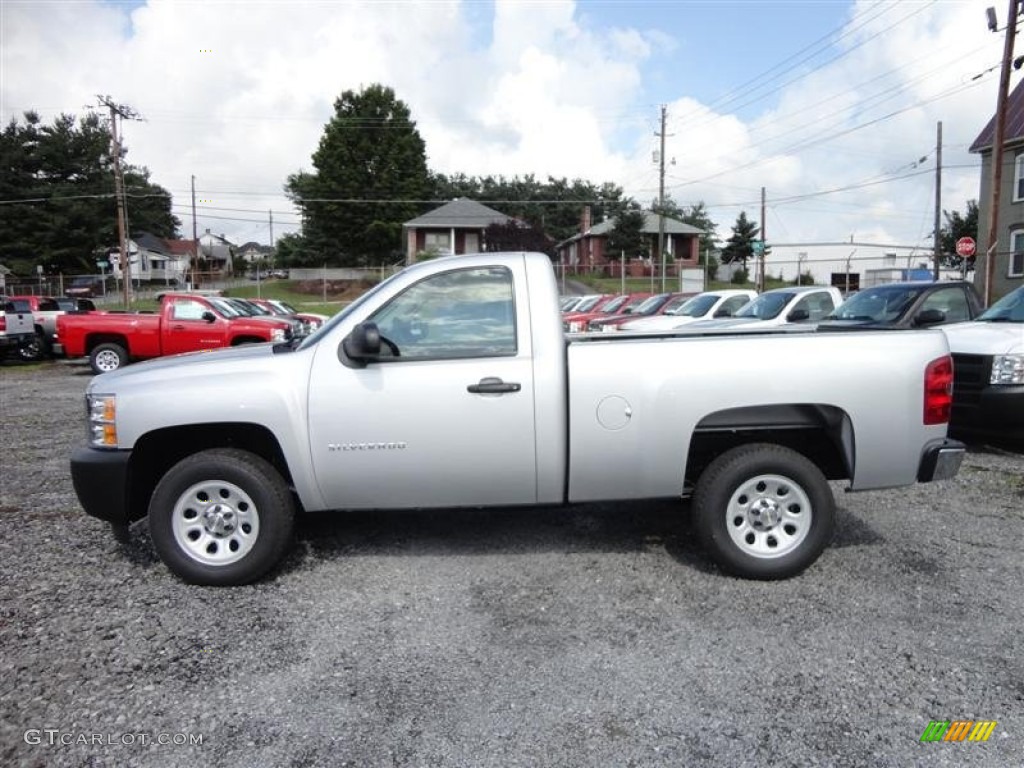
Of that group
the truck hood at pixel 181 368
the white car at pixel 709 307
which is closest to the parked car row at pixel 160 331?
the white car at pixel 709 307

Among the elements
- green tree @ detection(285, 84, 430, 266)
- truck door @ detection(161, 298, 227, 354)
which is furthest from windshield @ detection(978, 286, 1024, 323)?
green tree @ detection(285, 84, 430, 266)

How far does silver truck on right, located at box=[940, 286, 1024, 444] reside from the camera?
677 cm

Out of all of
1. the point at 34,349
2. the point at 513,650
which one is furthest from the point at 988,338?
the point at 34,349

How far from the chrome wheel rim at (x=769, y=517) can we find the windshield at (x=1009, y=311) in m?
5.18

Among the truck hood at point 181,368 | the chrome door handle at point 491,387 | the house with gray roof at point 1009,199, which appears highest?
the house with gray roof at point 1009,199

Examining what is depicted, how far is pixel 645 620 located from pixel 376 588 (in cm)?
154

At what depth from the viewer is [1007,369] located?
680 centimetres

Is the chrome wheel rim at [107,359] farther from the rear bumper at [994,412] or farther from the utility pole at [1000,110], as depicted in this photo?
the utility pole at [1000,110]

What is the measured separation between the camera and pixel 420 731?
293 centimetres

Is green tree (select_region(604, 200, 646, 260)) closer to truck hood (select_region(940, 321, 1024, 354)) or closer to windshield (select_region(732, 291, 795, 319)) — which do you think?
windshield (select_region(732, 291, 795, 319))

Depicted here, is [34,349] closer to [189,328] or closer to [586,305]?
[189,328]

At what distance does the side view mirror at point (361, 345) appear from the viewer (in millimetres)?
3994

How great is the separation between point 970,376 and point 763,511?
13.3 ft

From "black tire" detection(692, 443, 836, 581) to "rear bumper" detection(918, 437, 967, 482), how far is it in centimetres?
57
